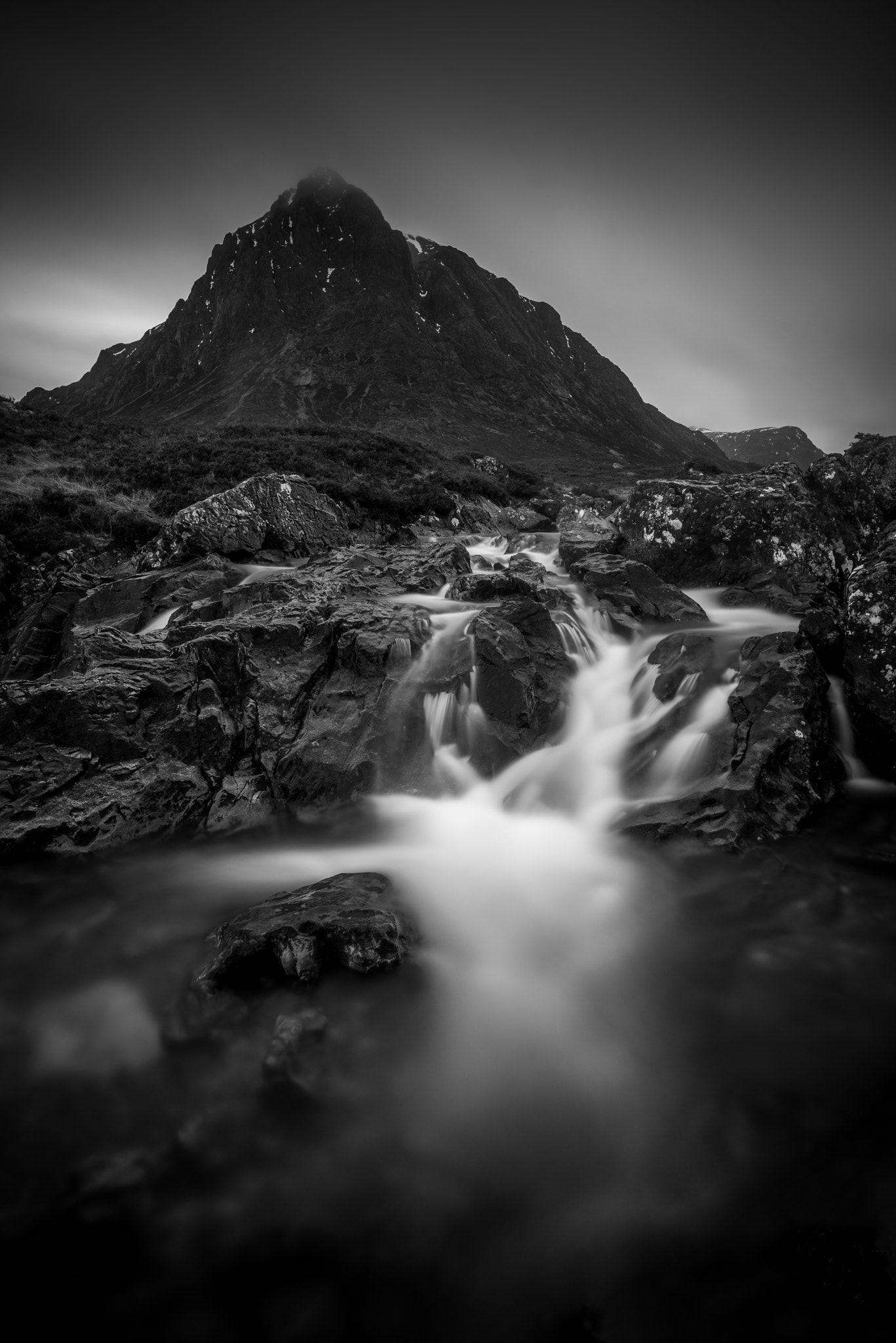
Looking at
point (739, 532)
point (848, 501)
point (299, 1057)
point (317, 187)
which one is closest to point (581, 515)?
point (739, 532)

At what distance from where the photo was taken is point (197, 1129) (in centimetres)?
363

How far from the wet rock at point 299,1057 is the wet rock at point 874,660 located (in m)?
7.28

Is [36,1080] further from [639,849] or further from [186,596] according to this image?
[186,596]

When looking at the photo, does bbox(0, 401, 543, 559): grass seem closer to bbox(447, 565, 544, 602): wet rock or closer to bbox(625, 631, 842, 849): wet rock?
bbox(447, 565, 544, 602): wet rock

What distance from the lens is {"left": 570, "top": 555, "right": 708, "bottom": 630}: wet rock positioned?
10.9 metres

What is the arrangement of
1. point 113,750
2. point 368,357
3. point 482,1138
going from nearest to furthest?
point 482,1138 → point 113,750 → point 368,357

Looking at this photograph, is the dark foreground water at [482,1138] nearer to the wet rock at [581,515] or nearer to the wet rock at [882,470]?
the wet rock at [882,470]

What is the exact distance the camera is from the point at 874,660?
732cm

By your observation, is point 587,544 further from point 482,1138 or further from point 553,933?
point 482,1138

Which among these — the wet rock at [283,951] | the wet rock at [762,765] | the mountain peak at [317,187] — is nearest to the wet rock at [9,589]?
the wet rock at [283,951]

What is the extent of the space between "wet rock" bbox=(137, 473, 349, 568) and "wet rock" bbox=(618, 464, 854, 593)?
26.4 ft

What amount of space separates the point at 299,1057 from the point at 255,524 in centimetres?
1274

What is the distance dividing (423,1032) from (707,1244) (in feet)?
6.99

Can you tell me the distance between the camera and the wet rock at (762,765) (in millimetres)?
6379
